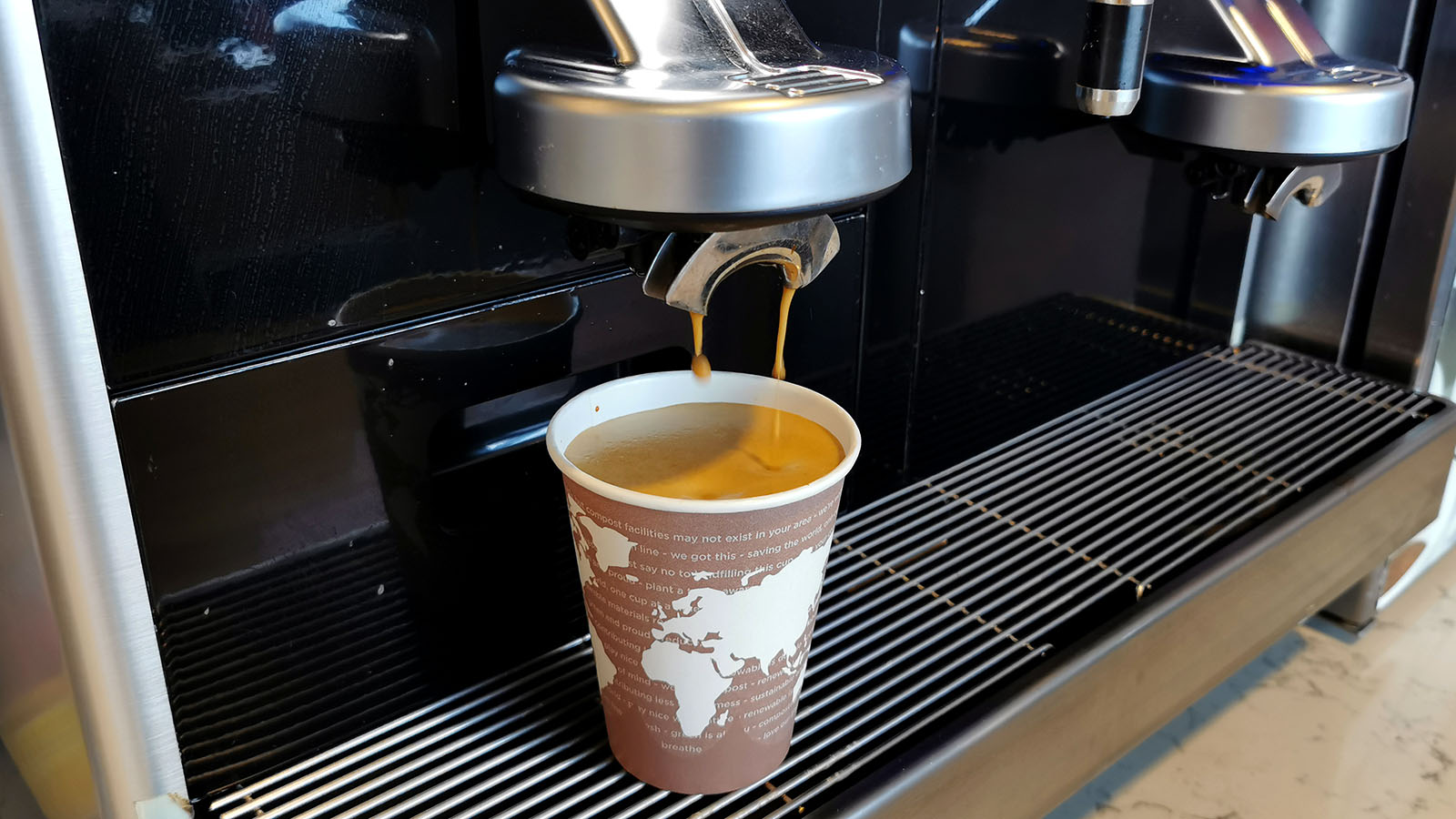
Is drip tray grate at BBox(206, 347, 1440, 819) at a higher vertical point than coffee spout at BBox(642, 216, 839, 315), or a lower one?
lower

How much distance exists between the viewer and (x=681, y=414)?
1.78ft

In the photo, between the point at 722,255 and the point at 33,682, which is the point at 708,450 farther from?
the point at 33,682

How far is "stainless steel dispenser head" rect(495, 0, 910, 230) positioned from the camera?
391 mm

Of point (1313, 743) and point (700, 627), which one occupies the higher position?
point (700, 627)

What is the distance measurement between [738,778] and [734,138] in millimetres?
278

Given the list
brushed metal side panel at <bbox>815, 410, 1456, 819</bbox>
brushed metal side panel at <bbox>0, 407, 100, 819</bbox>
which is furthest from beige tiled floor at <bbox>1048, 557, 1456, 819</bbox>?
brushed metal side panel at <bbox>0, 407, 100, 819</bbox>

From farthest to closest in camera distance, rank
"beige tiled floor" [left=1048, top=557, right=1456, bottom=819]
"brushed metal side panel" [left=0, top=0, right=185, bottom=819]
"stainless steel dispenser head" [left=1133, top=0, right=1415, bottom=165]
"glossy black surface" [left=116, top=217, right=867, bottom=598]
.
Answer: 1. "beige tiled floor" [left=1048, top=557, right=1456, bottom=819]
2. "stainless steel dispenser head" [left=1133, top=0, right=1415, bottom=165]
3. "glossy black surface" [left=116, top=217, right=867, bottom=598]
4. "brushed metal side panel" [left=0, top=0, right=185, bottom=819]

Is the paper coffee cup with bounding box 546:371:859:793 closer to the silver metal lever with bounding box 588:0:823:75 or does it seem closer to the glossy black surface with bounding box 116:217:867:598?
the glossy black surface with bounding box 116:217:867:598

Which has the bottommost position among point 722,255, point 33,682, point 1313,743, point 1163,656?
point 1313,743

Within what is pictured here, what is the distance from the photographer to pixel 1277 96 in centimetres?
64

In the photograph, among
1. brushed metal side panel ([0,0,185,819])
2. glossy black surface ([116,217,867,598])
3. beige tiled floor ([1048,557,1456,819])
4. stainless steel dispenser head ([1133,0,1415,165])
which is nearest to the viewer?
brushed metal side panel ([0,0,185,819])

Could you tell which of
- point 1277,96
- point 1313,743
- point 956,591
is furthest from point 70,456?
point 1313,743

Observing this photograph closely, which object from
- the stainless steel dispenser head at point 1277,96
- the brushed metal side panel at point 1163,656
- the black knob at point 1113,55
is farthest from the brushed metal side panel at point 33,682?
the stainless steel dispenser head at point 1277,96

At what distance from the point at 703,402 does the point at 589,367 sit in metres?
0.06
